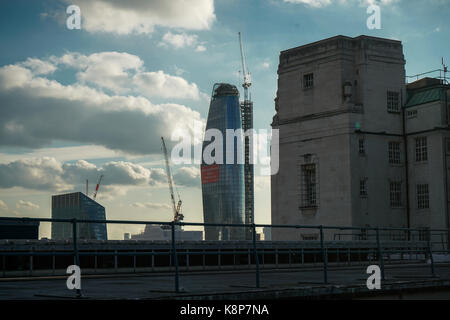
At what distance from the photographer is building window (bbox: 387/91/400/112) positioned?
240 feet

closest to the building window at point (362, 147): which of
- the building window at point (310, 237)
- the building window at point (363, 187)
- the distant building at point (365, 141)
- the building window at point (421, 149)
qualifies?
the distant building at point (365, 141)

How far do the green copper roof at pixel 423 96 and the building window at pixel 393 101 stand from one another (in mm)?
1127

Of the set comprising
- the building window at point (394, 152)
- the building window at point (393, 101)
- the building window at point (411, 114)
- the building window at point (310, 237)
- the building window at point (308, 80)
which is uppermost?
the building window at point (308, 80)

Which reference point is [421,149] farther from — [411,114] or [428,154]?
[411,114]

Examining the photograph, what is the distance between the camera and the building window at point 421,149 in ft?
233

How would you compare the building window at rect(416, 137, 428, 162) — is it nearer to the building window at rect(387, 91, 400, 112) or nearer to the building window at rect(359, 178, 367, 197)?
the building window at rect(387, 91, 400, 112)

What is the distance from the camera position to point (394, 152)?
73375 mm

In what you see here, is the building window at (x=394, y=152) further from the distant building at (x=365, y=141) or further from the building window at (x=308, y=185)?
the building window at (x=308, y=185)

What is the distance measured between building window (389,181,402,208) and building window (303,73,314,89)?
44.4ft

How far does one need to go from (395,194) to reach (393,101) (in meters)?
9.80

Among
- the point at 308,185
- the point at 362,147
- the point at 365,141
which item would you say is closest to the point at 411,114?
the point at 365,141

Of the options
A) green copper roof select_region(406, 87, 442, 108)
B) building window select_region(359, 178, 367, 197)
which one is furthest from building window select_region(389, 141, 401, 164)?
building window select_region(359, 178, 367, 197)
